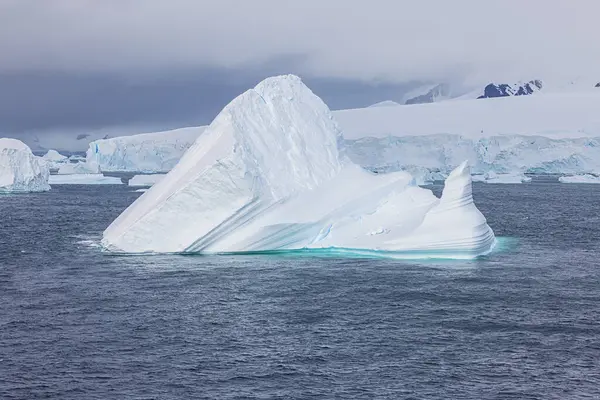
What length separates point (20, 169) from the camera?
191ft

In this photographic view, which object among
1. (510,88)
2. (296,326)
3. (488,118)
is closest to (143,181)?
(488,118)

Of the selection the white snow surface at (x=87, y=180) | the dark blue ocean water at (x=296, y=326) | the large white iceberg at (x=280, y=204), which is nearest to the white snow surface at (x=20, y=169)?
the white snow surface at (x=87, y=180)

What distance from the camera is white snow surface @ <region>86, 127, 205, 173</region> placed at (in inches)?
3388

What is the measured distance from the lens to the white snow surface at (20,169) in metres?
54.8

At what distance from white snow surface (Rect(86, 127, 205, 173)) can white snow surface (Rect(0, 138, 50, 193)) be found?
24.1m

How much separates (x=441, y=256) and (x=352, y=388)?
1346 cm

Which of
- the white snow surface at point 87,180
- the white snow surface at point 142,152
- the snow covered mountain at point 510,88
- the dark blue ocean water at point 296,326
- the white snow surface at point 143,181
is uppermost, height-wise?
the snow covered mountain at point 510,88

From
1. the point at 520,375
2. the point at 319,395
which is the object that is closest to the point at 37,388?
the point at 319,395

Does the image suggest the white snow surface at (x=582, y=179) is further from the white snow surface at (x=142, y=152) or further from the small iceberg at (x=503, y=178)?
the white snow surface at (x=142, y=152)

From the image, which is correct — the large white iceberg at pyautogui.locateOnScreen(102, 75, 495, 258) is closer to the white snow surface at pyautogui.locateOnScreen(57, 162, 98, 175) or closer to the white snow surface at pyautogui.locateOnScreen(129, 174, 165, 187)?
the white snow surface at pyautogui.locateOnScreen(129, 174, 165, 187)

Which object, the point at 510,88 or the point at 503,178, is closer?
the point at 503,178

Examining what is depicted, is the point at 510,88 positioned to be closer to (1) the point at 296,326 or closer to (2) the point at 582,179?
(2) the point at 582,179

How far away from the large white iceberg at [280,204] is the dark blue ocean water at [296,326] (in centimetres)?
92

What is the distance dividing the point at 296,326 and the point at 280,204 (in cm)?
956
